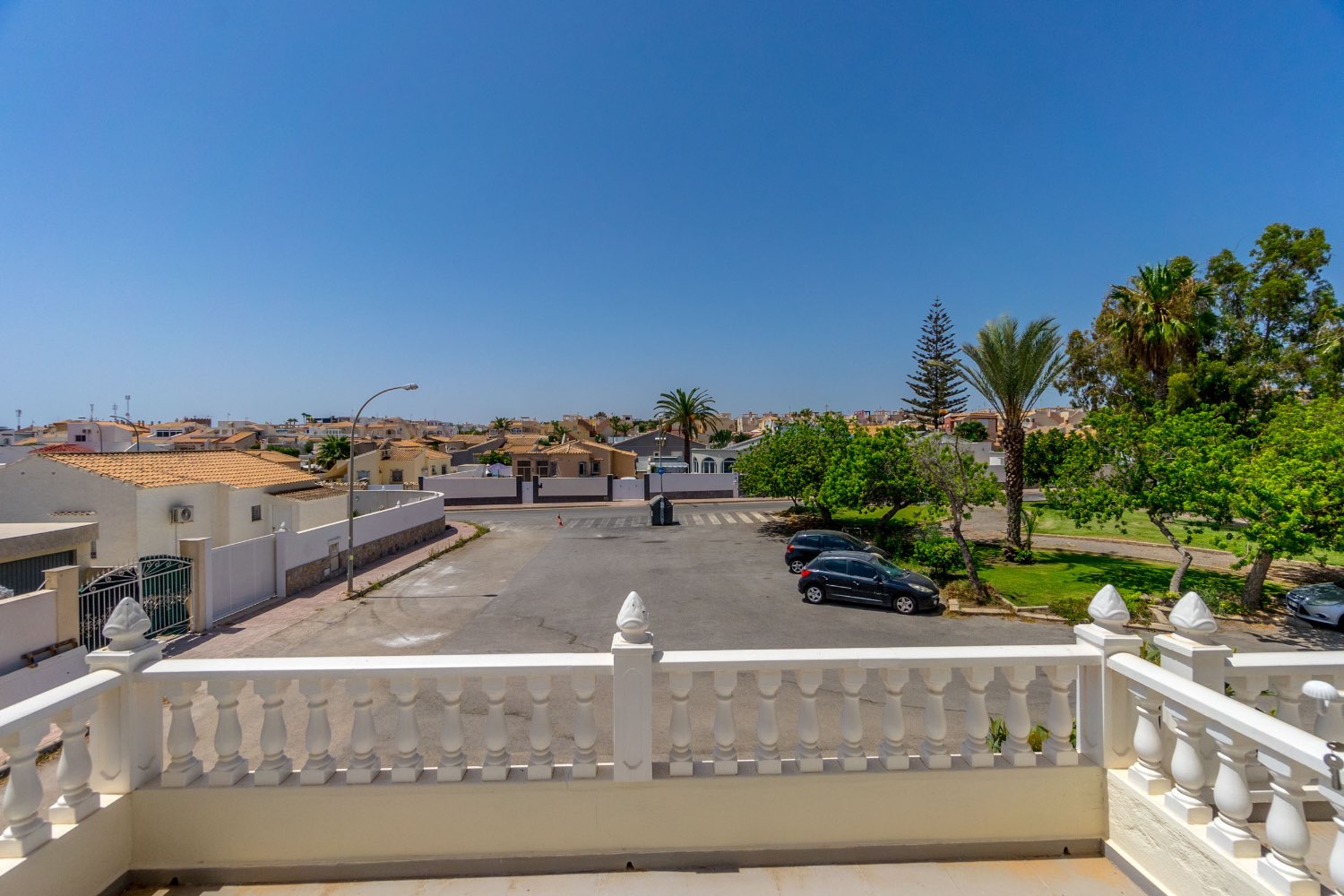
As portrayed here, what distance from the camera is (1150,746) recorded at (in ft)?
10.9

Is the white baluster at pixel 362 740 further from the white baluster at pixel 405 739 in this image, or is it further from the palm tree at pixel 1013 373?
the palm tree at pixel 1013 373

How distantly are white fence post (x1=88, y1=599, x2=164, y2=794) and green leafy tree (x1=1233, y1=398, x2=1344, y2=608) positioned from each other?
1856 centimetres

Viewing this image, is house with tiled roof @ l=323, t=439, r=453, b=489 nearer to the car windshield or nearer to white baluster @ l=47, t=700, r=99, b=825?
the car windshield

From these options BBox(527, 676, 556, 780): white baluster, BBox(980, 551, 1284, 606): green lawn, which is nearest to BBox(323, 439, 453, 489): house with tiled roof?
BBox(980, 551, 1284, 606): green lawn

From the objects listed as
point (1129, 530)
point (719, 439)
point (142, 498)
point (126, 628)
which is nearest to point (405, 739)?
point (126, 628)

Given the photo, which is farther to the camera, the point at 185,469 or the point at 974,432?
the point at 974,432

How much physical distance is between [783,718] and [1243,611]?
1507 cm

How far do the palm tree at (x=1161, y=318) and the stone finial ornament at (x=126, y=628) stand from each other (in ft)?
114

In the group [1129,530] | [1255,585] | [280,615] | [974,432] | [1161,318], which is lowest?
[280,615]

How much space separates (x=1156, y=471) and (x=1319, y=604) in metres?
4.61

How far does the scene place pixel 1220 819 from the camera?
287cm

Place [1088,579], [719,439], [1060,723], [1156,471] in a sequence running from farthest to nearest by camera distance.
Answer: [719,439] < [1088,579] < [1156,471] < [1060,723]

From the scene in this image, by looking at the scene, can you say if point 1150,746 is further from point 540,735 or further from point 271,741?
point 271,741

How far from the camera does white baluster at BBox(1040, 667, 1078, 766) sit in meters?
3.57
